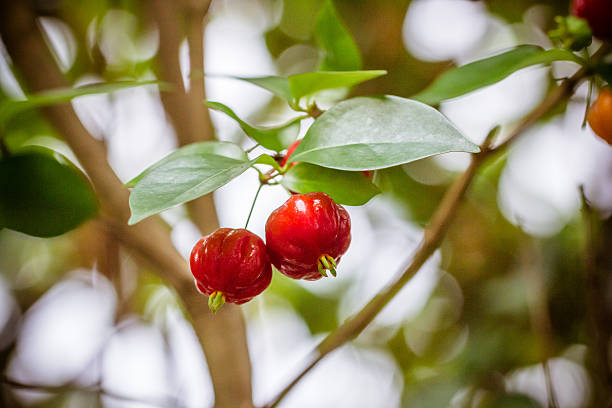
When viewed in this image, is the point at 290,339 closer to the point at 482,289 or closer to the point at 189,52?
the point at 482,289

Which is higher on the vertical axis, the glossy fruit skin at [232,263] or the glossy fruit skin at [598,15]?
the glossy fruit skin at [598,15]

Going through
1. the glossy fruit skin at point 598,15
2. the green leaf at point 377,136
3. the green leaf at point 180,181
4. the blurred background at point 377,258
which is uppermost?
the glossy fruit skin at point 598,15

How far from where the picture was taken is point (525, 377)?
44.4 inches

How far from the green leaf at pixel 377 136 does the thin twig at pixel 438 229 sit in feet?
0.53

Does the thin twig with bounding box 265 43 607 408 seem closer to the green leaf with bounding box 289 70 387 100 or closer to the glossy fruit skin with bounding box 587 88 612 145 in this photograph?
the glossy fruit skin with bounding box 587 88 612 145

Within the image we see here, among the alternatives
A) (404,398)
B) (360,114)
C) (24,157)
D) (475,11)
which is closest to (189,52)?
(24,157)

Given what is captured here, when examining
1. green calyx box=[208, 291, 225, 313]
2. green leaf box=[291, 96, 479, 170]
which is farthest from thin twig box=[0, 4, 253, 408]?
green leaf box=[291, 96, 479, 170]

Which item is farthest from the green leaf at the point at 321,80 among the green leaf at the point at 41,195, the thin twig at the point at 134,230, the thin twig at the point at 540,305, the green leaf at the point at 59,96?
the thin twig at the point at 540,305

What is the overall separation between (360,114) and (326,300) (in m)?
0.99

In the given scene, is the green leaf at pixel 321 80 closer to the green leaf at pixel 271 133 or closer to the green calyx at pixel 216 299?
the green leaf at pixel 271 133

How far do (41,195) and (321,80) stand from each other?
28cm

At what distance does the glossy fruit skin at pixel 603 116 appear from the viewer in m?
0.50

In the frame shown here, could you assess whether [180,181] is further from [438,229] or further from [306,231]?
[438,229]

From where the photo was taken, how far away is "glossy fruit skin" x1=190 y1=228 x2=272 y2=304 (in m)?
0.42
